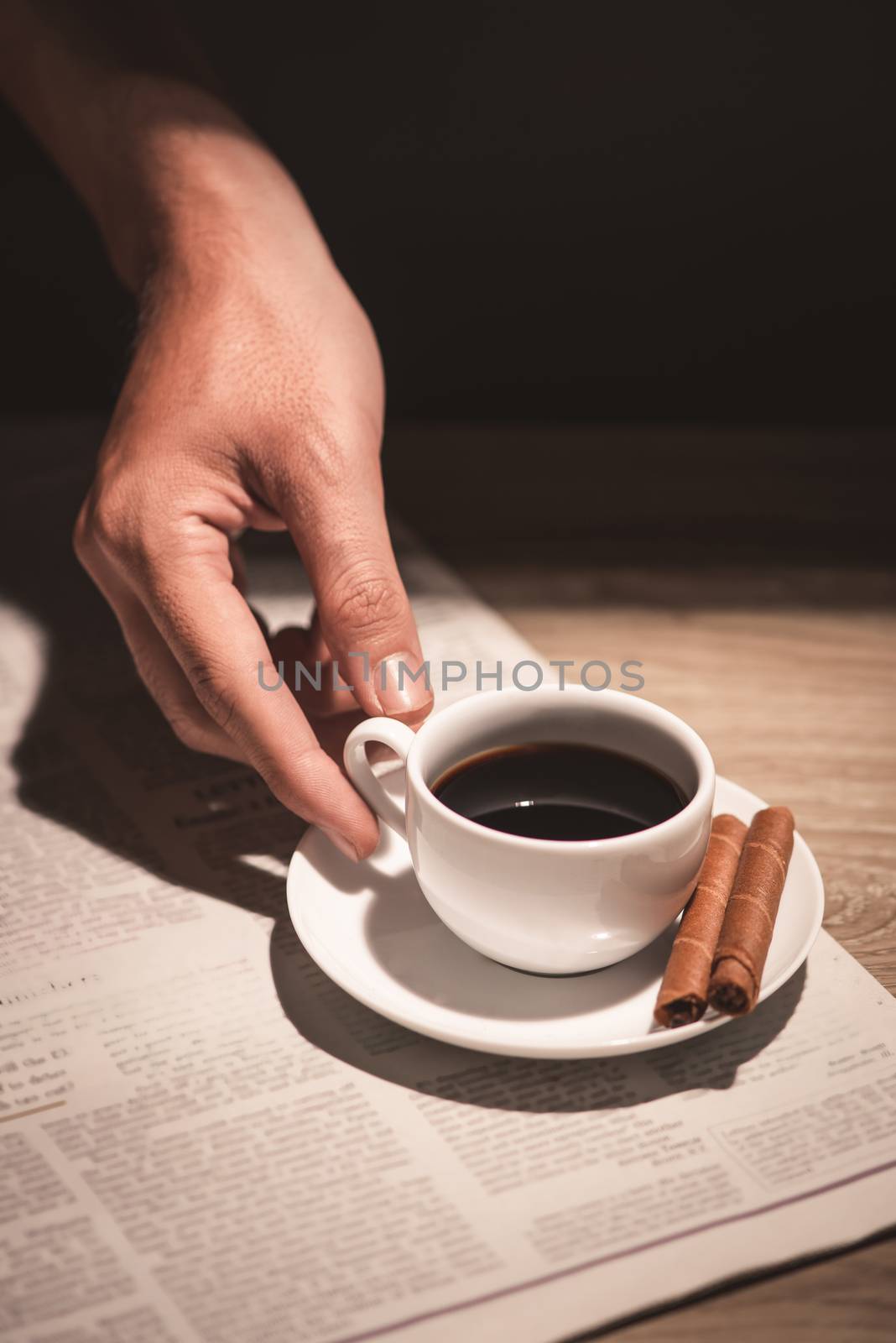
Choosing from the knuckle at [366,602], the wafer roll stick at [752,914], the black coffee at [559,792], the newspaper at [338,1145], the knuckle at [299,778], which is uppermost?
the knuckle at [366,602]

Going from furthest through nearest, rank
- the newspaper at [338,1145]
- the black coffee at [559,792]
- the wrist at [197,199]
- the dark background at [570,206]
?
the dark background at [570,206] < the wrist at [197,199] < the black coffee at [559,792] < the newspaper at [338,1145]

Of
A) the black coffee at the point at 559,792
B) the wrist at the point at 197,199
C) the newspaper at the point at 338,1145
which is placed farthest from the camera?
the wrist at the point at 197,199

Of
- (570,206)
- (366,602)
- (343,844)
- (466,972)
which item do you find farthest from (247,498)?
(570,206)

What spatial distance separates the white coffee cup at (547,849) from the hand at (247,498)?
7 centimetres

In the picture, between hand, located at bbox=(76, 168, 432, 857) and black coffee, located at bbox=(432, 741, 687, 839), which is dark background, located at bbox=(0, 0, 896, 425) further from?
black coffee, located at bbox=(432, 741, 687, 839)

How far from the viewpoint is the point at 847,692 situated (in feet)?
3.17

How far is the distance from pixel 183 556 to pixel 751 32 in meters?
0.94

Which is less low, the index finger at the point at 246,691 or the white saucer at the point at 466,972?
the index finger at the point at 246,691

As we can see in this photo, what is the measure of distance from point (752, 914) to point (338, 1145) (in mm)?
238

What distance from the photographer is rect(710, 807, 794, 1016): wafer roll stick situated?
0.59 m

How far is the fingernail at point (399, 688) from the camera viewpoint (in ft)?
2.43

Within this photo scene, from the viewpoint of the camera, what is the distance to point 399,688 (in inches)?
29.2

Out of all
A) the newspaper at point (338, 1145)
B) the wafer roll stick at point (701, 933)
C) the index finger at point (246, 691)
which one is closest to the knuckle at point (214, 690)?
the index finger at point (246, 691)

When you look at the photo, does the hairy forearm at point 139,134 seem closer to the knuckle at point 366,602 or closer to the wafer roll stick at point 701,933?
the knuckle at point 366,602
